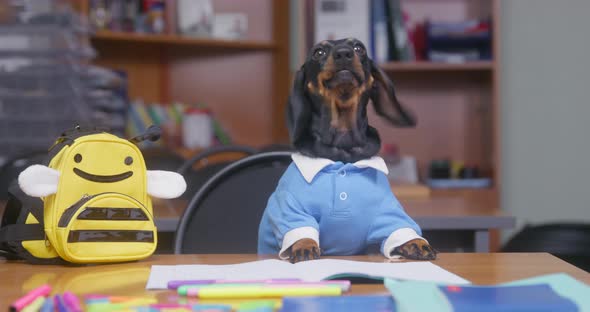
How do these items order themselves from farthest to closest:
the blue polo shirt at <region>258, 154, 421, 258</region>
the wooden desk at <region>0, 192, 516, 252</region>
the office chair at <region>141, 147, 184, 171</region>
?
the office chair at <region>141, 147, 184, 171</region> < the wooden desk at <region>0, 192, 516, 252</region> < the blue polo shirt at <region>258, 154, 421, 258</region>

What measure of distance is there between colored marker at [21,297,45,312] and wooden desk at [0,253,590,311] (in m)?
0.04

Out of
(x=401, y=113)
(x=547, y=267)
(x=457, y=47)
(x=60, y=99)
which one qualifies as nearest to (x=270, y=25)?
(x=457, y=47)

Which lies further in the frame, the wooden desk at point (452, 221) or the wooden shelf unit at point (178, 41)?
the wooden shelf unit at point (178, 41)

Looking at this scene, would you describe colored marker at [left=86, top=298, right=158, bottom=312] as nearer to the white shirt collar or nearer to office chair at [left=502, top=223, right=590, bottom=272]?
the white shirt collar

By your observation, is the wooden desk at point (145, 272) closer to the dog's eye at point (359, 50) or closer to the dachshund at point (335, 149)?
the dachshund at point (335, 149)

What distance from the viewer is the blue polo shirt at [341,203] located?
115cm

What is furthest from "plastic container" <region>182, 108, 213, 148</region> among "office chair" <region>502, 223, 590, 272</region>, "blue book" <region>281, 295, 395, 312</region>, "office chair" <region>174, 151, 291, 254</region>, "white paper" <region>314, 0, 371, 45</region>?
"blue book" <region>281, 295, 395, 312</region>

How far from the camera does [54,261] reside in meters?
1.10

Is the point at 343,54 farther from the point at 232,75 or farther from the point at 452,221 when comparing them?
the point at 232,75

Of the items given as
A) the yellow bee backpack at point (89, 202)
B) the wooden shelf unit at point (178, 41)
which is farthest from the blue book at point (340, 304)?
the wooden shelf unit at point (178, 41)

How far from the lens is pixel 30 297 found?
0.81 meters

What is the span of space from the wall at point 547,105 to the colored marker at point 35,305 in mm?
3255

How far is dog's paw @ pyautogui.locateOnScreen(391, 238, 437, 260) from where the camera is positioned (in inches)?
42.1

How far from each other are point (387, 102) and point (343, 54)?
0.11 metres
